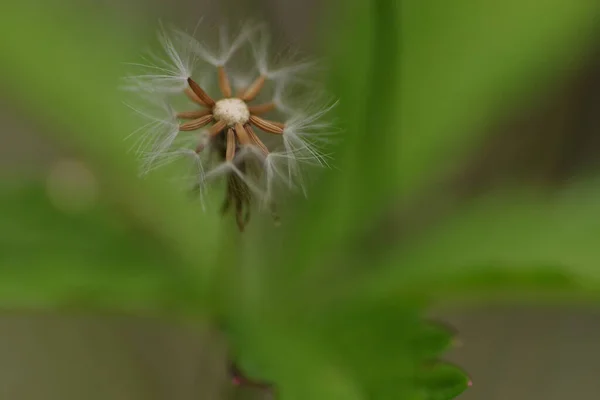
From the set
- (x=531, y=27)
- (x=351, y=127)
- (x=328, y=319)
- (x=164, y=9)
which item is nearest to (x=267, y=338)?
(x=328, y=319)

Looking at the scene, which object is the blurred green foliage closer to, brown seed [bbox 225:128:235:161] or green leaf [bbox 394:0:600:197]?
green leaf [bbox 394:0:600:197]

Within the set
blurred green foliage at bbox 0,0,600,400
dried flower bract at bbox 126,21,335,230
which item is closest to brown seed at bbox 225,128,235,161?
dried flower bract at bbox 126,21,335,230

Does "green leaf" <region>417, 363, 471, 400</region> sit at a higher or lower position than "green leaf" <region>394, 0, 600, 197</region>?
lower

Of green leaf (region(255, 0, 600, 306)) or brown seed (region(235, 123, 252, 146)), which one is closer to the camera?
brown seed (region(235, 123, 252, 146))

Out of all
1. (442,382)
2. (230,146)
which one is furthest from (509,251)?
(230,146)

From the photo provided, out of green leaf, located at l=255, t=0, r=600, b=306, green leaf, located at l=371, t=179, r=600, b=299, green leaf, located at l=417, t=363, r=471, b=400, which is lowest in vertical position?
green leaf, located at l=417, t=363, r=471, b=400

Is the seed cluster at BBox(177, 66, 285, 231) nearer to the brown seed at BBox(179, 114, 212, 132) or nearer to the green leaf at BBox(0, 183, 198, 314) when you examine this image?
the brown seed at BBox(179, 114, 212, 132)

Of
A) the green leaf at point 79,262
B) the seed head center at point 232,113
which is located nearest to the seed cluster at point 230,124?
the seed head center at point 232,113
